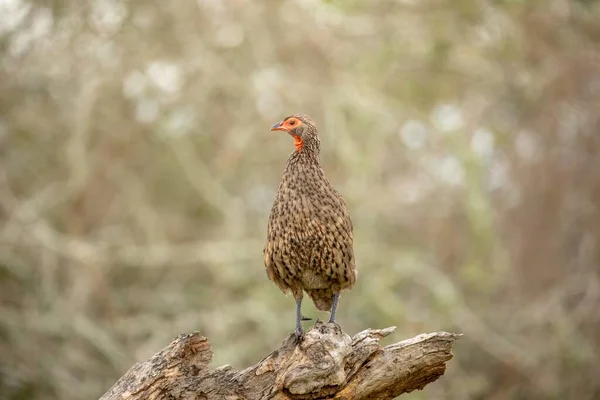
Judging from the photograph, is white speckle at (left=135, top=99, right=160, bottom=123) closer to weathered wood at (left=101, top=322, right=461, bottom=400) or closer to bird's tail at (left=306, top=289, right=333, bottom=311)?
bird's tail at (left=306, top=289, right=333, bottom=311)

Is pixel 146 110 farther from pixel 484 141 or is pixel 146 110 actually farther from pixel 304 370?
pixel 304 370

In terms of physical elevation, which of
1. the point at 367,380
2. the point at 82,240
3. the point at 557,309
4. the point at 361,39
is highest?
the point at 361,39

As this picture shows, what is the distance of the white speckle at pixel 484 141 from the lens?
10.7 meters

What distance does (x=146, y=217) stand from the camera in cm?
1042

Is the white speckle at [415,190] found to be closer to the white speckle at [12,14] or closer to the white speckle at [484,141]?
the white speckle at [484,141]

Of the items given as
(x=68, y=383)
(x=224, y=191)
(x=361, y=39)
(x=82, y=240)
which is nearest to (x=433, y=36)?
(x=361, y=39)

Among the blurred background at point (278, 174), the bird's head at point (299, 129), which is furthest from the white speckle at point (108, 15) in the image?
the bird's head at point (299, 129)

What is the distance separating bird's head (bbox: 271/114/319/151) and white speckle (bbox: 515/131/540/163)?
6.55 meters

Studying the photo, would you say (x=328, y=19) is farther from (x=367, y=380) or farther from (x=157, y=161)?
(x=367, y=380)

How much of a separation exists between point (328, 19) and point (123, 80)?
2553 millimetres

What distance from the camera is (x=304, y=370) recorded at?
13.0ft

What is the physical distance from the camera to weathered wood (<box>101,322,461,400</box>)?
13.1 feet

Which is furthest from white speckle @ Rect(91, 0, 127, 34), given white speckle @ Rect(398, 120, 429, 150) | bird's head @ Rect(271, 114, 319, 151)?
bird's head @ Rect(271, 114, 319, 151)

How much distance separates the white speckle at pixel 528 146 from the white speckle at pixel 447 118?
73cm
